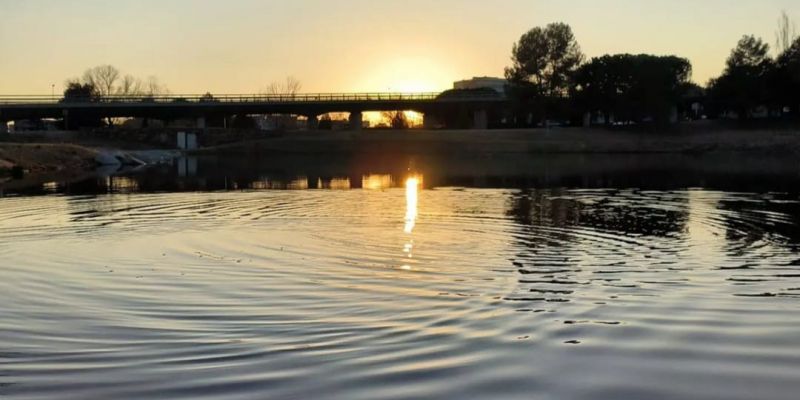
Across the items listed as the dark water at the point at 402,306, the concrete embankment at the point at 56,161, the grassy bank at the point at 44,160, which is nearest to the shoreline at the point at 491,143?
the concrete embankment at the point at 56,161

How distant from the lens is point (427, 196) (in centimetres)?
3250

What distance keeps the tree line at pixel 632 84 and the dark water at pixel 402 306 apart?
3514 inches

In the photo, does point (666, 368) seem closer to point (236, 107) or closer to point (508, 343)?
point (508, 343)

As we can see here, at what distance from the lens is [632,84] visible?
108375mm

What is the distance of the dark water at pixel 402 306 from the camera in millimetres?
7664

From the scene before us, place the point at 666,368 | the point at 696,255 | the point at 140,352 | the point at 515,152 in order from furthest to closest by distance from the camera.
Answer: the point at 515,152, the point at 696,255, the point at 140,352, the point at 666,368

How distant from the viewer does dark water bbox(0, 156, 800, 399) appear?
7664mm

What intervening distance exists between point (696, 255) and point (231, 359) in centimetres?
1094

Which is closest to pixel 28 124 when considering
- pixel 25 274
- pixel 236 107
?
pixel 236 107

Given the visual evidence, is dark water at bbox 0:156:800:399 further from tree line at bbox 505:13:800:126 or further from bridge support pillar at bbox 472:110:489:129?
bridge support pillar at bbox 472:110:489:129

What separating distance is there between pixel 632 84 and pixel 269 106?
200 feet

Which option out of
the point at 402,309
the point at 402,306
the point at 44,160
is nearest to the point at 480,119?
the point at 44,160

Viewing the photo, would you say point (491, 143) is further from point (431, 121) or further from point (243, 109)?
point (243, 109)

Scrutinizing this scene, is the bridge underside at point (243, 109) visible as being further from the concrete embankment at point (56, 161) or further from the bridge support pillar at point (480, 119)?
the concrete embankment at point (56, 161)
